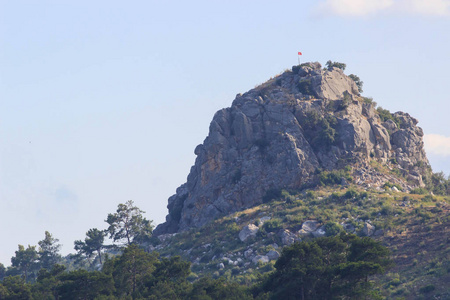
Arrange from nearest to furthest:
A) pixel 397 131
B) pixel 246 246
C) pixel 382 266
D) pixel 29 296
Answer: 1. pixel 382 266
2. pixel 29 296
3. pixel 246 246
4. pixel 397 131

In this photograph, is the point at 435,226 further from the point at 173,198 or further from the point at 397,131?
the point at 173,198

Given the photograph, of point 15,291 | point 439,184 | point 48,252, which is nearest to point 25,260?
point 48,252

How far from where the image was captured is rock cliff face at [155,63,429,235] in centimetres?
11694

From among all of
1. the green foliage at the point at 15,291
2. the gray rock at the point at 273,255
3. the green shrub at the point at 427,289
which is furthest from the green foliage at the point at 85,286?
the green shrub at the point at 427,289

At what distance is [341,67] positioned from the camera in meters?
135

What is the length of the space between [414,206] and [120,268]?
43.3 m

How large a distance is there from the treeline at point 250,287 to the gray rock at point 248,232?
1840 centimetres

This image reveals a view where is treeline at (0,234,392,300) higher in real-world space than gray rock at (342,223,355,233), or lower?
lower

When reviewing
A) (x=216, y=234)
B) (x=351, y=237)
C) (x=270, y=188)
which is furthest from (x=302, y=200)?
(x=351, y=237)

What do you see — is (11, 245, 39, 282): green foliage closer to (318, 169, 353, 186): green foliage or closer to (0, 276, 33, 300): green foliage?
(0, 276, 33, 300): green foliage

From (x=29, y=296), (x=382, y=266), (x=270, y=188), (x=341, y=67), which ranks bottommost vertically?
(x=382, y=266)

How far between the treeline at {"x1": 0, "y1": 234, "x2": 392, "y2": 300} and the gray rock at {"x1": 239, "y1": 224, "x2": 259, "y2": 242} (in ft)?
60.4

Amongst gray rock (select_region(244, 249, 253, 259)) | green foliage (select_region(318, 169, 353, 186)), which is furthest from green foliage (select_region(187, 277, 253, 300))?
green foliage (select_region(318, 169, 353, 186))

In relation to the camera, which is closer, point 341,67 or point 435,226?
point 435,226
